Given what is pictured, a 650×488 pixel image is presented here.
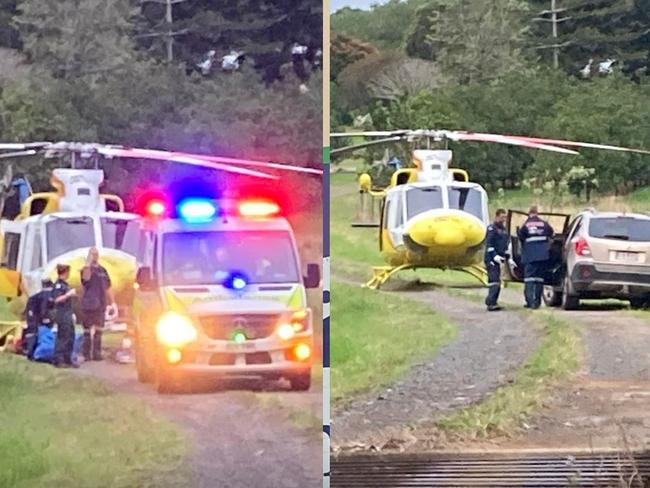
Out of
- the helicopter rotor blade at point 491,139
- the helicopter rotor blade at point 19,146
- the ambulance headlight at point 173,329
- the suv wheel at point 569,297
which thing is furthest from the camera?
the suv wheel at point 569,297

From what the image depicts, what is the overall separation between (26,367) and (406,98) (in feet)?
4.82

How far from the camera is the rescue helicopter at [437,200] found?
387 centimetres

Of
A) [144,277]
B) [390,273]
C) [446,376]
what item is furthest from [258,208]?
[446,376]

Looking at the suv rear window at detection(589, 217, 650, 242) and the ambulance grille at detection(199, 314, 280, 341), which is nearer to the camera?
the ambulance grille at detection(199, 314, 280, 341)

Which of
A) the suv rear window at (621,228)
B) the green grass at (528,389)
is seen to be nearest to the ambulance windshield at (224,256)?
the green grass at (528,389)

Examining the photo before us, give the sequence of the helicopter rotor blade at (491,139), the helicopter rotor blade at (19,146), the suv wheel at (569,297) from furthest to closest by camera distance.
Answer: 1. the suv wheel at (569,297)
2. the helicopter rotor blade at (491,139)
3. the helicopter rotor blade at (19,146)

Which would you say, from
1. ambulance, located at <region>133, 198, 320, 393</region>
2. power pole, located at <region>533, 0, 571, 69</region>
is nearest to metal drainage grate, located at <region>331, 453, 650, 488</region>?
ambulance, located at <region>133, 198, 320, 393</region>

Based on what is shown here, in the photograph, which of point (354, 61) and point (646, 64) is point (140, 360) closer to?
point (354, 61)

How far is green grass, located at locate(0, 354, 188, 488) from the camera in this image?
3633mm

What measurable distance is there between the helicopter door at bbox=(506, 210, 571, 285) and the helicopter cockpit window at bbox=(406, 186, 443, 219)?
0.25 metres

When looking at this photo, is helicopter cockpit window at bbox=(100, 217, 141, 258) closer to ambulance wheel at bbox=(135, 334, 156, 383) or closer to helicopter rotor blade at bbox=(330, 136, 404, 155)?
ambulance wheel at bbox=(135, 334, 156, 383)

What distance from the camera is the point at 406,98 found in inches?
154

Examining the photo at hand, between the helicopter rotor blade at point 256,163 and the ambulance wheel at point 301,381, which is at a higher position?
the helicopter rotor blade at point 256,163

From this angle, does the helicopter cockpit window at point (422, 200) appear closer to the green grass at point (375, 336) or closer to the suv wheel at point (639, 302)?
the green grass at point (375, 336)
